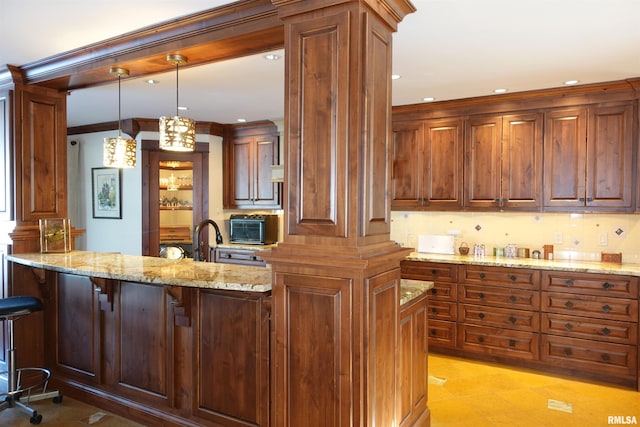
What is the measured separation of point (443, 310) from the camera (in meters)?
4.41

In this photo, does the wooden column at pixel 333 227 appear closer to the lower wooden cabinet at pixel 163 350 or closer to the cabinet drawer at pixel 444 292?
the lower wooden cabinet at pixel 163 350

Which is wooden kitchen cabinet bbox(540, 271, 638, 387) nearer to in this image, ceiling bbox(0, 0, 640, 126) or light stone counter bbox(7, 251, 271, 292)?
ceiling bbox(0, 0, 640, 126)

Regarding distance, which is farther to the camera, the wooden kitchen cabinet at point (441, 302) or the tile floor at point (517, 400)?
the wooden kitchen cabinet at point (441, 302)

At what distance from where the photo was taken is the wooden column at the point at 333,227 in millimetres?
1960

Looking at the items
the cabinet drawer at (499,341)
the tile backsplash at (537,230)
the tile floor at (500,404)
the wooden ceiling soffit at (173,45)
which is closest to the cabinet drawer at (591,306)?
the cabinet drawer at (499,341)

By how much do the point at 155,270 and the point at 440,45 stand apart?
2379 millimetres

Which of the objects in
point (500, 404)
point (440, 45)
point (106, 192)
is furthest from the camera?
point (106, 192)

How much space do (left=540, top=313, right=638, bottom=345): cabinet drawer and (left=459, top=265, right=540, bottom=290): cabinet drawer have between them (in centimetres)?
31

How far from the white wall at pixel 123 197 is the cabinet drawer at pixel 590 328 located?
13.8 ft

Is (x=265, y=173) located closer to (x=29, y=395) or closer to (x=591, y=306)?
(x=29, y=395)

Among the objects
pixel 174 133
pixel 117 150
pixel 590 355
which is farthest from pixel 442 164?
pixel 117 150

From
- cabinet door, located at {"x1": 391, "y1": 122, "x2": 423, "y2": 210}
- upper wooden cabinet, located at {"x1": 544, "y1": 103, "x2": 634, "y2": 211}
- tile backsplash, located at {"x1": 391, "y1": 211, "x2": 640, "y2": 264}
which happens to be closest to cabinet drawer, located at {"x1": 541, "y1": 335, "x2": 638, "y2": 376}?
tile backsplash, located at {"x1": 391, "y1": 211, "x2": 640, "y2": 264}

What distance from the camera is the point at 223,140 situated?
20.2 feet

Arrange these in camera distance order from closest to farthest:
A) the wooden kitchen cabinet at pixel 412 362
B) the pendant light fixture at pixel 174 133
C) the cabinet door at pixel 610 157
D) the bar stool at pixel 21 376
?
the wooden kitchen cabinet at pixel 412 362
the pendant light fixture at pixel 174 133
the bar stool at pixel 21 376
the cabinet door at pixel 610 157
